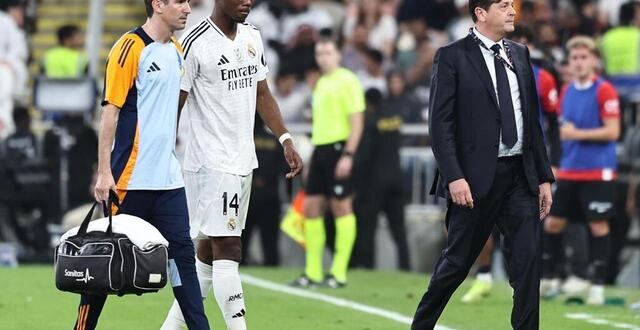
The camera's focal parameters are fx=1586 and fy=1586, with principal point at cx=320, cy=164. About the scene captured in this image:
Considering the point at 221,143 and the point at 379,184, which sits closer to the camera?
the point at 221,143

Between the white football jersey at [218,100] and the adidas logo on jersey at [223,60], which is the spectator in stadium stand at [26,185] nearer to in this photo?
the white football jersey at [218,100]

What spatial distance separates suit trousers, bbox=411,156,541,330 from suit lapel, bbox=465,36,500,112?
40 centimetres

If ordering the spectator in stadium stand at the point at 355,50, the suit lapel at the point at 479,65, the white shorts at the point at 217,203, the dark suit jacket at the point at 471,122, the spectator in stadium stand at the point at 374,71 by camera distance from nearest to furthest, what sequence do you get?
the dark suit jacket at the point at 471,122
the suit lapel at the point at 479,65
the white shorts at the point at 217,203
the spectator in stadium stand at the point at 374,71
the spectator in stadium stand at the point at 355,50

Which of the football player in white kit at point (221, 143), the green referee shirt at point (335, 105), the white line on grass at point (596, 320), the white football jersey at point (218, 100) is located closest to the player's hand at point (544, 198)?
the football player in white kit at point (221, 143)

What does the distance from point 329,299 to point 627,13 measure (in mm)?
8475

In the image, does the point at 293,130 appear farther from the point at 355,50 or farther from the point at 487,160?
the point at 487,160

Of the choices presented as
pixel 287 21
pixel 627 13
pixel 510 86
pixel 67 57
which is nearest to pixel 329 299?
pixel 510 86

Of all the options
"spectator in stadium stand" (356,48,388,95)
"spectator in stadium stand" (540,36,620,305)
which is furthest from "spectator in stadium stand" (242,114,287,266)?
"spectator in stadium stand" (540,36,620,305)

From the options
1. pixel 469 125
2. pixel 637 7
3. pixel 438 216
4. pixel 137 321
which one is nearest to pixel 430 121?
pixel 469 125

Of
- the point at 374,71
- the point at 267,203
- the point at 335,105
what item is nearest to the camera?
the point at 335,105

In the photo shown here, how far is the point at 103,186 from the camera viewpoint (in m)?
8.29

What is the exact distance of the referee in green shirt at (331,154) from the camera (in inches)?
611

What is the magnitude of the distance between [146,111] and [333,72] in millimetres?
7293

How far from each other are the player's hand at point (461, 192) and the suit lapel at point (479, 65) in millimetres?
527
